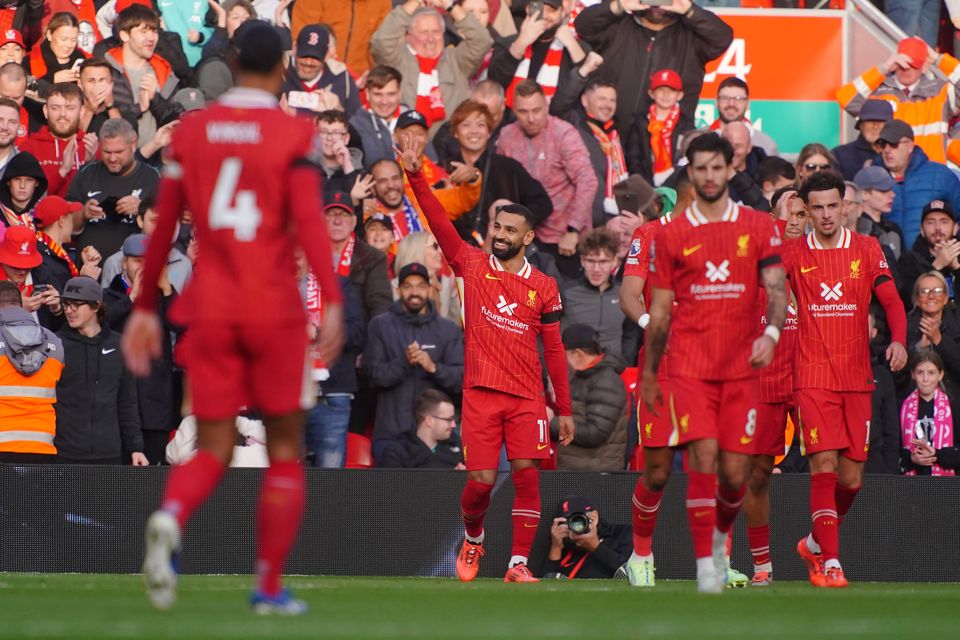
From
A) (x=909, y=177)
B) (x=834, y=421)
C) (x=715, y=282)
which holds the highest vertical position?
(x=909, y=177)

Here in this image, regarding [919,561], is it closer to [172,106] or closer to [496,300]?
[496,300]

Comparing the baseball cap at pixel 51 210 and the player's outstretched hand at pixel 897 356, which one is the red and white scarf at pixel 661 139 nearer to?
the baseball cap at pixel 51 210

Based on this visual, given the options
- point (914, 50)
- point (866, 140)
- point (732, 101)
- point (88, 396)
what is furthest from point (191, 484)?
point (914, 50)

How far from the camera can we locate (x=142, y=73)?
1647cm

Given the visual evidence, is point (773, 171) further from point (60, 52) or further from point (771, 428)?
point (60, 52)

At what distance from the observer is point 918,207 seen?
1691cm

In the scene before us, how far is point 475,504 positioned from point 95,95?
648cm

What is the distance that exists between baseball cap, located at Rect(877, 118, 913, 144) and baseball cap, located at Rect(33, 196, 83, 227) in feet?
26.6

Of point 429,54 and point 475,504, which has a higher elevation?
point 429,54

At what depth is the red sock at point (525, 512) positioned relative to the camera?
11.9 metres

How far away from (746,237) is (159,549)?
4.41 meters

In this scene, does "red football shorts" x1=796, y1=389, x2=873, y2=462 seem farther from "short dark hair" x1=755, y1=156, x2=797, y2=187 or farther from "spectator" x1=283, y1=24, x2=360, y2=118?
"spectator" x1=283, y1=24, x2=360, y2=118

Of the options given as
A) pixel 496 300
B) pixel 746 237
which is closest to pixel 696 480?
pixel 746 237

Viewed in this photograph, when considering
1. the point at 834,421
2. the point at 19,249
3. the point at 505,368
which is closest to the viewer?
the point at 834,421
